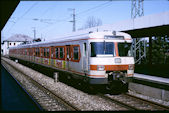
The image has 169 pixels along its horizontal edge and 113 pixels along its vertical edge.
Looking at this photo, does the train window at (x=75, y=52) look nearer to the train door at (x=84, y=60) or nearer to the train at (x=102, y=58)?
the train at (x=102, y=58)

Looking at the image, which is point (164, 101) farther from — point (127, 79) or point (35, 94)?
point (35, 94)

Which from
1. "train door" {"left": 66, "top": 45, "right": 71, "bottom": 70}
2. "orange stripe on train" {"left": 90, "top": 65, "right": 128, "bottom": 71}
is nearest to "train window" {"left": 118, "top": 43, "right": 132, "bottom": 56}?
"orange stripe on train" {"left": 90, "top": 65, "right": 128, "bottom": 71}

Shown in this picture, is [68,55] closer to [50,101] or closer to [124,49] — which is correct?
[124,49]

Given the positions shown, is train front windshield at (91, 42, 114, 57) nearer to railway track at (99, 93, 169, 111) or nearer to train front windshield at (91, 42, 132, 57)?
train front windshield at (91, 42, 132, 57)

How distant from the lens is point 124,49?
31.0 feet

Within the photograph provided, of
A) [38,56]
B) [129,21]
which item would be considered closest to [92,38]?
[129,21]

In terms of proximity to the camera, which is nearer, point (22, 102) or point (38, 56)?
point (22, 102)

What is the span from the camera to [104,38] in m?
9.03

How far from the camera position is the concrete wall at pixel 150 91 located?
324 inches

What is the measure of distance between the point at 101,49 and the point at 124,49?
1.33 meters

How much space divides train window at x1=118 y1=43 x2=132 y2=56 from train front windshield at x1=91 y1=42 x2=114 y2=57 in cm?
54

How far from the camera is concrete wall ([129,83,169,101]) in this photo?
8.24 metres

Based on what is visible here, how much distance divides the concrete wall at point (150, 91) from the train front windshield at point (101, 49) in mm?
2450

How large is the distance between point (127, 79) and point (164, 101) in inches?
77.3
